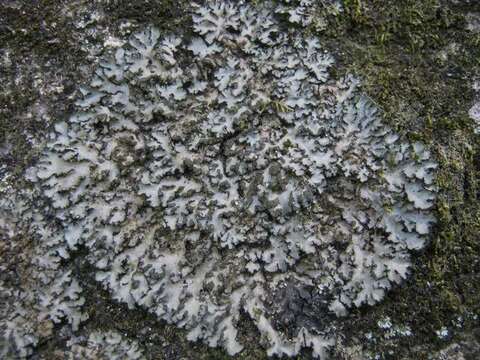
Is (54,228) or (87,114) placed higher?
(87,114)

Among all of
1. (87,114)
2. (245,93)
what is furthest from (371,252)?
(87,114)

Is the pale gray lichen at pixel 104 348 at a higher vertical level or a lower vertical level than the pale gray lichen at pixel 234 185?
lower

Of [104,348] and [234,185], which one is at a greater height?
[234,185]

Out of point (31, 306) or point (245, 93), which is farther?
point (245, 93)

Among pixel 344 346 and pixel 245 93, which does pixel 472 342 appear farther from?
pixel 245 93

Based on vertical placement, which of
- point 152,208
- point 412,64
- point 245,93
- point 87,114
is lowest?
point 152,208

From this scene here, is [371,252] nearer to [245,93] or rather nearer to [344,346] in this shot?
→ [344,346]

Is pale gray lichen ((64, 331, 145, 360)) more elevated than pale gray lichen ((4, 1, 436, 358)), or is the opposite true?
pale gray lichen ((4, 1, 436, 358))
